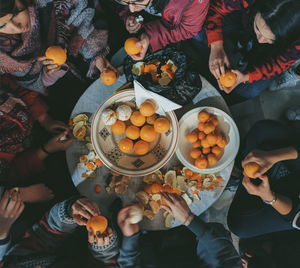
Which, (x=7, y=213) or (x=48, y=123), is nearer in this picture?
(x=7, y=213)

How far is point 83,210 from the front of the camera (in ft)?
5.08

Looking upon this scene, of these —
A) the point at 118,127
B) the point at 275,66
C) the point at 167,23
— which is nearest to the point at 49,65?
the point at 118,127

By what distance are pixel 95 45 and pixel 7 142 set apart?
0.78 metres

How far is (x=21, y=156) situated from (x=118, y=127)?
Answer: 720mm

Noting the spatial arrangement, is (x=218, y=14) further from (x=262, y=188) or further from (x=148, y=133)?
(x=262, y=188)

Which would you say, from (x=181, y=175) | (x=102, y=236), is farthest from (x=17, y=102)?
(x=181, y=175)

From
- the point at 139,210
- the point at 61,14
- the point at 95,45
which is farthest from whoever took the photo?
the point at 95,45

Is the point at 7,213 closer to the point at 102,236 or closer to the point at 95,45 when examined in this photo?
the point at 102,236

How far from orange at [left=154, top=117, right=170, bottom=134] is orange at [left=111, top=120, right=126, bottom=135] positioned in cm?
18

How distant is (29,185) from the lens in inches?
76.0

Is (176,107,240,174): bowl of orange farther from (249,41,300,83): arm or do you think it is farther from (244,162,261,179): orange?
(249,41,300,83): arm

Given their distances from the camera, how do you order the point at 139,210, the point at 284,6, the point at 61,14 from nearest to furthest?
the point at 284,6
the point at 139,210
the point at 61,14

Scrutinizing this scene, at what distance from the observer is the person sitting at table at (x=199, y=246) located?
5.24ft

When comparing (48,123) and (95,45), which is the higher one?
(95,45)
